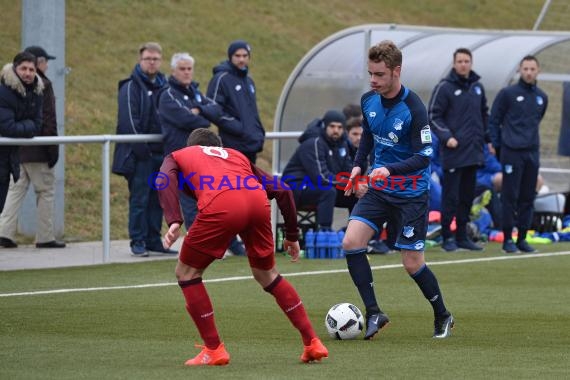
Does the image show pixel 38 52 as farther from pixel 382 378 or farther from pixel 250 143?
pixel 382 378

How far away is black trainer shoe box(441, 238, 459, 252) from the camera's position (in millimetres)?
15719

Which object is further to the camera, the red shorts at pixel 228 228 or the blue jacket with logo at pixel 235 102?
the blue jacket with logo at pixel 235 102

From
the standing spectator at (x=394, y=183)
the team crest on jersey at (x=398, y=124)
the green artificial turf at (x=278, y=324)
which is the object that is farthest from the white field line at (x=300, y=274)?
the team crest on jersey at (x=398, y=124)

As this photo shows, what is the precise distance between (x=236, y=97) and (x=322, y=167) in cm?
134

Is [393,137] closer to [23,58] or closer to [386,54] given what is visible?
[386,54]

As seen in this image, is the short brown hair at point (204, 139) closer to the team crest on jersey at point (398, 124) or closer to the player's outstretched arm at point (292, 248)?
the player's outstretched arm at point (292, 248)

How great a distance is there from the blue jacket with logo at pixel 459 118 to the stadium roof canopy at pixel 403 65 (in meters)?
2.80

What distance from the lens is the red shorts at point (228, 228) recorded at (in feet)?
26.5

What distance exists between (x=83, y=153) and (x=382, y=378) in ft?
41.1

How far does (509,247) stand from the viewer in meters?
15.6

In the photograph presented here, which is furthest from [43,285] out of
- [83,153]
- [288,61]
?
[288,61]

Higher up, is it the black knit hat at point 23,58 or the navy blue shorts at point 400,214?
the black knit hat at point 23,58

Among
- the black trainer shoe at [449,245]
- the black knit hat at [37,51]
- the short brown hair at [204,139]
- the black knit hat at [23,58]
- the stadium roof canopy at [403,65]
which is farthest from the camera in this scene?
the stadium roof canopy at [403,65]

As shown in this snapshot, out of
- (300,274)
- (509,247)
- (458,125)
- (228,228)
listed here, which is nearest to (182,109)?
(300,274)
